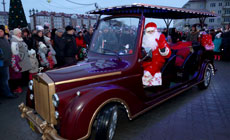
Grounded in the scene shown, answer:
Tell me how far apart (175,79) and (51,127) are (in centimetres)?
327

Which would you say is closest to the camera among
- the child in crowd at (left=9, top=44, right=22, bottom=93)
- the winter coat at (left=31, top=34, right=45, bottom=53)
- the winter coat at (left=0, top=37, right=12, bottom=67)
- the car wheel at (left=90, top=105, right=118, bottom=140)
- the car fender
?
the car fender

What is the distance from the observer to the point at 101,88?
2.54 m

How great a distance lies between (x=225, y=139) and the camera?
307cm

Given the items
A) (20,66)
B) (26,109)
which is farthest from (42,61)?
(26,109)

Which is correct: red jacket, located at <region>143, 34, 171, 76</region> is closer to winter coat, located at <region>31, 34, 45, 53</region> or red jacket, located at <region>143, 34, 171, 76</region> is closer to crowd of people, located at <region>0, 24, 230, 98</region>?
crowd of people, located at <region>0, 24, 230, 98</region>

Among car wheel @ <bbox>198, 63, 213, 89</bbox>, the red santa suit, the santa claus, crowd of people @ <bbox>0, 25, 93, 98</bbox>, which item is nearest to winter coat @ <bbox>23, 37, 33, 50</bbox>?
crowd of people @ <bbox>0, 25, 93, 98</bbox>

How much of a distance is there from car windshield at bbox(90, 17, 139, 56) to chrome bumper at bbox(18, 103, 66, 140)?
5.40 feet

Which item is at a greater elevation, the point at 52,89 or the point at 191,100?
the point at 52,89

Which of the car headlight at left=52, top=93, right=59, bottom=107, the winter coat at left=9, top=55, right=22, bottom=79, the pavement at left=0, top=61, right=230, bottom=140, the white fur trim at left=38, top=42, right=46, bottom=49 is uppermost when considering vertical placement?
the white fur trim at left=38, top=42, right=46, bottom=49

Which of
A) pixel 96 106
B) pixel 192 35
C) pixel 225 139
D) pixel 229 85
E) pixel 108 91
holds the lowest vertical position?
pixel 225 139

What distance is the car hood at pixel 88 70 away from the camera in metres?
2.56

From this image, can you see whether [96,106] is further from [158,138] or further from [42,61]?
[42,61]

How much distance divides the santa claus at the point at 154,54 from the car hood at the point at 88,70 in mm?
766

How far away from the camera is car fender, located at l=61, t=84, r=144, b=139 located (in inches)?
86.4
